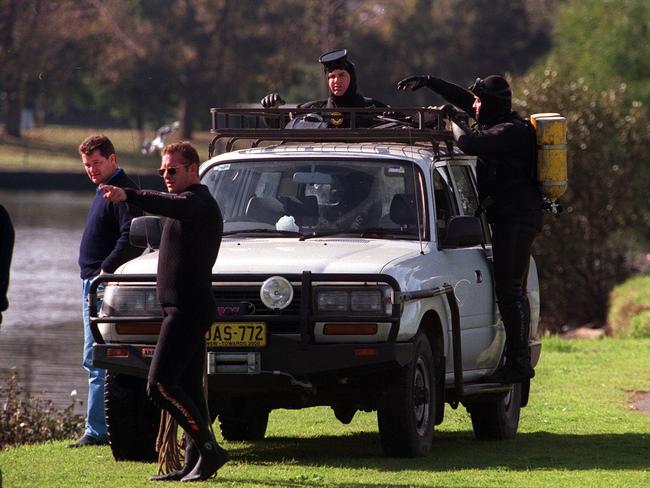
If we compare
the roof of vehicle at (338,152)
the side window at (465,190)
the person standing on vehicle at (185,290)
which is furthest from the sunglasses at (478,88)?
the person standing on vehicle at (185,290)

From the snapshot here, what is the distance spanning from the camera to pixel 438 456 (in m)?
10.7

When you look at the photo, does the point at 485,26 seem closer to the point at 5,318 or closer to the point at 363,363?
the point at 5,318

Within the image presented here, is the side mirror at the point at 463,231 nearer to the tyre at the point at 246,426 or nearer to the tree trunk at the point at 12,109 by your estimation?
the tyre at the point at 246,426

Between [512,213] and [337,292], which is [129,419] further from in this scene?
[512,213]

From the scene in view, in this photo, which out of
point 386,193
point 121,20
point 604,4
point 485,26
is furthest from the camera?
point 485,26

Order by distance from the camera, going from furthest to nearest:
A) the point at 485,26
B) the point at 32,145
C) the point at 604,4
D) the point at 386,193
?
the point at 485,26
the point at 32,145
the point at 604,4
the point at 386,193

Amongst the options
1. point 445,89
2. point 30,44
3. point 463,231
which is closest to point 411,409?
point 463,231

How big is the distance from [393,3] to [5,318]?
69847 mm

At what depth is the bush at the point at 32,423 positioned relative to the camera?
14.6m

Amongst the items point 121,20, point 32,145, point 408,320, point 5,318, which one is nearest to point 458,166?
point 408,320

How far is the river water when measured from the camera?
2075 cm

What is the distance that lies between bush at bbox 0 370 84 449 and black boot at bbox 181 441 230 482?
5345 millimetres

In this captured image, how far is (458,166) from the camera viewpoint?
39.6ft

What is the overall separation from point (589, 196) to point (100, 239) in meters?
19.9
